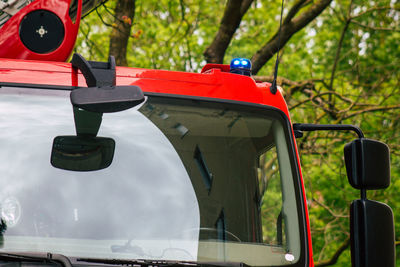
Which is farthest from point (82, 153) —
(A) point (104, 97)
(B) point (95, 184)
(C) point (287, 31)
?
(C) point (287, 31)

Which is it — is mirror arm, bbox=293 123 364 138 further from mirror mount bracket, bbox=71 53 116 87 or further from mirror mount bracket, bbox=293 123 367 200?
mirror mount bracket, bbox=71 53 116 87

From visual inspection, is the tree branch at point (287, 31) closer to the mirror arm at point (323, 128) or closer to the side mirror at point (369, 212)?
the mirror arm at point (323, 128)

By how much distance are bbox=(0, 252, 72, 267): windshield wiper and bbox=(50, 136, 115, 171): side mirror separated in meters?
0.43

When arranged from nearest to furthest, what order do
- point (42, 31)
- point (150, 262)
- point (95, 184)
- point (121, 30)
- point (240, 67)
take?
point (150, 262), point (95, 184), point (240, 67), point (42, 31), point (121, 30)

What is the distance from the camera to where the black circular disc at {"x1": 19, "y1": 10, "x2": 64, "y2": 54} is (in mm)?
4344

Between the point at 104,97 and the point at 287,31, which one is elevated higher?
the point at 287,31

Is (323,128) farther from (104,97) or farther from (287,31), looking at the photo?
(287,31)

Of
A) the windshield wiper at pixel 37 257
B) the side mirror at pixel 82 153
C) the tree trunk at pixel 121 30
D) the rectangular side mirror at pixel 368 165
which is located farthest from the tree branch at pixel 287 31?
the windshield wiper at pixel 37 257

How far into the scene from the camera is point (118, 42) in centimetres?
1058

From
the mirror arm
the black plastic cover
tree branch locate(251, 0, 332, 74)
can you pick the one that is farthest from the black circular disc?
tree branch locate(251, 0, 332, 74)

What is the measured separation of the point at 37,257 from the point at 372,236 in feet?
4.90

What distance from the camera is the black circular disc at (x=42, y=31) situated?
14.3 ft

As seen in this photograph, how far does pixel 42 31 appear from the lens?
4.43 meters

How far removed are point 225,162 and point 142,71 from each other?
0.67 meters
